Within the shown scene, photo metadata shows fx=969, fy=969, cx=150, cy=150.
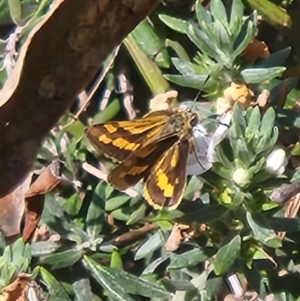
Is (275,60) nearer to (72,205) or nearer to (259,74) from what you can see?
(259,74)

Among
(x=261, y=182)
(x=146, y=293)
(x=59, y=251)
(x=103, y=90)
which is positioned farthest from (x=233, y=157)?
(x=103, y=90)

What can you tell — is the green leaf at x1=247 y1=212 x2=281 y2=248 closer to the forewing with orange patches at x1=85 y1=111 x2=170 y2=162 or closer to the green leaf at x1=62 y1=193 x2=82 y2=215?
the forewing with orange patches at x1=85 y1=111 x2=170 y2=162

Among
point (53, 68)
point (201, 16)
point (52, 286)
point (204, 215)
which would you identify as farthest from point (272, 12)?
point (52, 286)

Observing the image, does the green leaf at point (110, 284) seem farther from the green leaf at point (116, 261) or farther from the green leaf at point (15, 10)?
the green leaf at point (15, 10)

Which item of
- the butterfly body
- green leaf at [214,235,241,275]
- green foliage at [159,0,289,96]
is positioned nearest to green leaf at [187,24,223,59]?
green foliage at [159,0,289,96]

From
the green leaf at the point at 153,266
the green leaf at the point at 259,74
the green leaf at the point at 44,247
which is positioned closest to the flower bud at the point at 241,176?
the green leaf at the point at 259,74

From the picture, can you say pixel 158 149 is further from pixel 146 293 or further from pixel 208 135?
pixel 146 293
